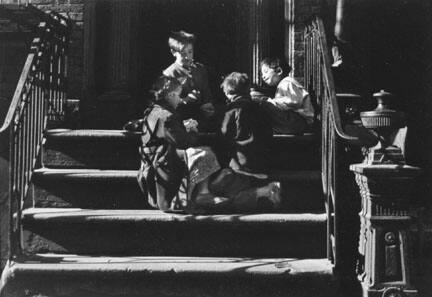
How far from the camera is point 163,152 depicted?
185 inches

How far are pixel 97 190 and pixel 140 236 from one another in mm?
696

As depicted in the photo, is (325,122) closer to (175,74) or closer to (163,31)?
(175,74)

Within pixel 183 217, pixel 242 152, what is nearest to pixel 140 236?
pixel 183 217

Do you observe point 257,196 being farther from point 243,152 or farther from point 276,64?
point 276,64

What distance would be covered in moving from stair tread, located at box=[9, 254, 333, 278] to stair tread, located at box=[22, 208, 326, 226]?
31 cm

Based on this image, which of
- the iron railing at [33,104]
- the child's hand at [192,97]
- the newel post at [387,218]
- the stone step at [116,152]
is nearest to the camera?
the newel post at [387,218]

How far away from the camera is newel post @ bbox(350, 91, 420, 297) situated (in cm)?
381

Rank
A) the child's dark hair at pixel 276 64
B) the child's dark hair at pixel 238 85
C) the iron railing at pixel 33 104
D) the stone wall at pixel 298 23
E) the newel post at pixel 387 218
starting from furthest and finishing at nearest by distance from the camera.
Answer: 1. the stone wall at pixel 298 23
2. the child's dark hair at pixel 276 64
3. the child's dark hair at pixel 238 85
4. the iron railing at pixel 33 104
5. the newel post at pixel 387 218

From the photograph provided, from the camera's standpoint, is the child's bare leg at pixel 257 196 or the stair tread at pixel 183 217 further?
the child's bare leg at pixel 257 196

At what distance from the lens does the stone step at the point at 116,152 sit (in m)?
5.14

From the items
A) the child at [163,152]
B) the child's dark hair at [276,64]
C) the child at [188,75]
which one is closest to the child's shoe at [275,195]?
the child at [163,152]

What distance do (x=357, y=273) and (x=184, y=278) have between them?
1.35 metres

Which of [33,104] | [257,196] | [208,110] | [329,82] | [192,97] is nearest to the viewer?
[329,82]

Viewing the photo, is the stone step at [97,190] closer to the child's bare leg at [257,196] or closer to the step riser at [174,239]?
the child's bare leg at [257,196]
